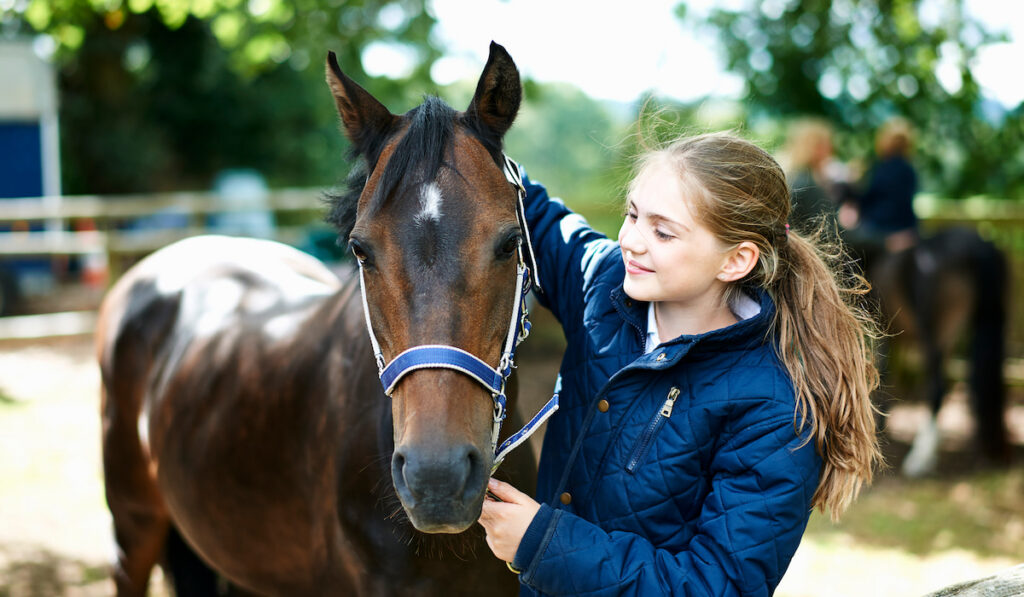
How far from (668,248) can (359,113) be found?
803 millimetres

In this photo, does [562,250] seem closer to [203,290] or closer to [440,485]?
[440,485]

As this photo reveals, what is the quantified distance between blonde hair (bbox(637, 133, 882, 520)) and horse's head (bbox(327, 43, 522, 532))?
0.40 meters

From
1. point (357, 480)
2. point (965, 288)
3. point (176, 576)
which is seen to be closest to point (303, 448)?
point (357, 480)

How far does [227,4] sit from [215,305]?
2.50 metres

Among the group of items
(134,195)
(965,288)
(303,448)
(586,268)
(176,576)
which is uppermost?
(586,268)

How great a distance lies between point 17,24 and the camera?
1730cm

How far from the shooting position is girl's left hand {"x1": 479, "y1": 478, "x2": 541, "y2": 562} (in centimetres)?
149

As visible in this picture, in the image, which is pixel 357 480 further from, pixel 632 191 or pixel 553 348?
pixel 553 348

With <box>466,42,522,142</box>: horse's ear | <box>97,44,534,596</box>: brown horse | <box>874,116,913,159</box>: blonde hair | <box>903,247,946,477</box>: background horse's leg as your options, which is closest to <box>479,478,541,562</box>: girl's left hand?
<box>97,44,534,596</box>: brown horse

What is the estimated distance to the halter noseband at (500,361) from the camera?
1.49m

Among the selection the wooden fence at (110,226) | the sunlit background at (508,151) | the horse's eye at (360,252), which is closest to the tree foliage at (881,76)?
the sunlit background at (508,151)

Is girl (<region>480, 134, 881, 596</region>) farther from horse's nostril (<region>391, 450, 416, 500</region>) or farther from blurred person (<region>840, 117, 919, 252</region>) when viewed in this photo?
blurred person (<region>840, 117, 919, 252</region>)

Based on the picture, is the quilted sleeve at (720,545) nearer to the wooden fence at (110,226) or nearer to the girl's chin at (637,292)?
the girl's chin at (637,292)

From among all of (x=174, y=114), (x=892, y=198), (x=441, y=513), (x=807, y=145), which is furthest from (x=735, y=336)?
(x=174, y=114)
